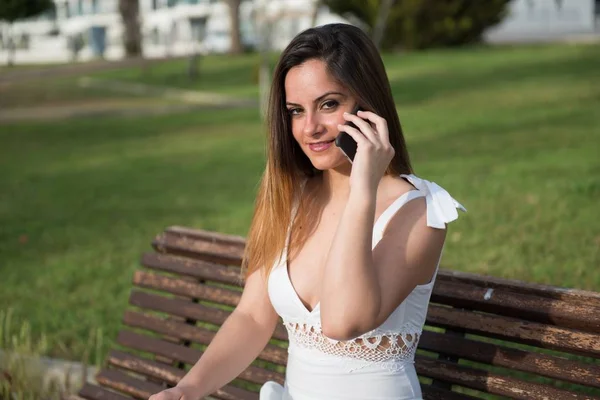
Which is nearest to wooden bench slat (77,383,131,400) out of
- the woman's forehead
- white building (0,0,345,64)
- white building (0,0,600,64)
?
the woman's forehead

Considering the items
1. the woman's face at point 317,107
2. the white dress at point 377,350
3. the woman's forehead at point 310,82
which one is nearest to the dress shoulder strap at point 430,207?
the white dress at point 377,350

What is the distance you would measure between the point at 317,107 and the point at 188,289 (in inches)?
53.4

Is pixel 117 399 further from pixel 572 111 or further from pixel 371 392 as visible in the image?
pixel 572 111

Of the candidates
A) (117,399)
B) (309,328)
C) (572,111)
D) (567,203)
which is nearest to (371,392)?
(309,328)

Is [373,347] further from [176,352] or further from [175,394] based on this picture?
[176,352]

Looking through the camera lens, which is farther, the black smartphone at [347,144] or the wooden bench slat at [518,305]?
the wooden bench slat at [518,305]

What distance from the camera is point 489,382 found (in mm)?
2826

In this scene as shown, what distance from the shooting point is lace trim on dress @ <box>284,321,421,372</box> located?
2555 millimetres

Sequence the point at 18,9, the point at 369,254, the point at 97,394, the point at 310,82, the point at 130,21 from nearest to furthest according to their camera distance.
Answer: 1. the point at 369,254
2. the point at 310,82
3. the point at 97,394
4. the point at 130,21
5. the point at 18,9

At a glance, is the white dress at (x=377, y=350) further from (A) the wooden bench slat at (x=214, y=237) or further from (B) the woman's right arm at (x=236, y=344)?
(A) the wooden bench slat at (x=214, y=237)

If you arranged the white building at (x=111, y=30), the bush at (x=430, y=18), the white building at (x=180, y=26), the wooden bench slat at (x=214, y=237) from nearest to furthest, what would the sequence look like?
the wooden bench slat at (x=214, y=237) → the bush at (x=430, y=18) → the white building at (x=180, y=26) → the white building at (x=111, y=30)

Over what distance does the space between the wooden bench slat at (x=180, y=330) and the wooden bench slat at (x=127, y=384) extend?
21cm

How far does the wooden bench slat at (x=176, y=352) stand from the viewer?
3430mm

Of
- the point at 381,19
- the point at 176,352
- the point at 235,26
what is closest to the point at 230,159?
the point at 176,352
